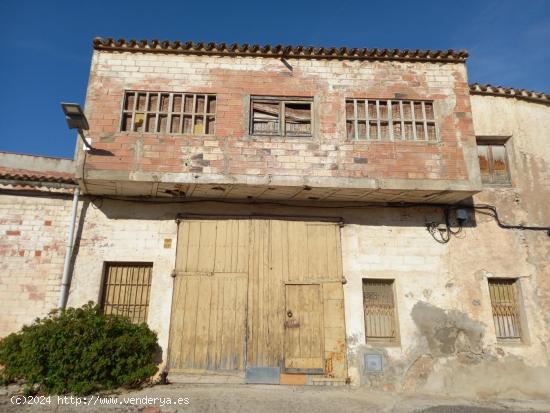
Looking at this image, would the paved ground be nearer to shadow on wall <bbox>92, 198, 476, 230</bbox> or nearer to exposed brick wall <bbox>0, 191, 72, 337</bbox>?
exposed brick wall <bbox>0, 191, 72, 337</bbox>

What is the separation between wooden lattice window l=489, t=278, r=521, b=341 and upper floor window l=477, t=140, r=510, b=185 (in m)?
2.42

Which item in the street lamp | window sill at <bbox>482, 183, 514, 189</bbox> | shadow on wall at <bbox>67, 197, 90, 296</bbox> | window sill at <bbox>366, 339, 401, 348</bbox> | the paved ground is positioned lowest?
the paved ground

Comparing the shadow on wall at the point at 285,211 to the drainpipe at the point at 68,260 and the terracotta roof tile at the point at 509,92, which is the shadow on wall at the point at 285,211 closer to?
the drainpipe at the point at 68,260

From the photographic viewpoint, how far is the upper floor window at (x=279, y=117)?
331 inches

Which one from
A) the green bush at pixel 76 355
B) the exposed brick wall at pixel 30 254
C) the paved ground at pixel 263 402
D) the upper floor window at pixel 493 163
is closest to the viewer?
the paved ground at pixel 263 402

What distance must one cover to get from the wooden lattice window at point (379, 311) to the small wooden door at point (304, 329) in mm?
1069

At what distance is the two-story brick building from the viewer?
7.82 m

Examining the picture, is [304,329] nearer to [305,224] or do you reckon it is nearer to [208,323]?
[208,323]

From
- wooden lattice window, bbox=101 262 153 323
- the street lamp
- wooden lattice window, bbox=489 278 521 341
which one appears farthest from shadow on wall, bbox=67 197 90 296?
wooden lattice window, bbox=489 278 521 341

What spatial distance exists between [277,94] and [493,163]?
559 cm

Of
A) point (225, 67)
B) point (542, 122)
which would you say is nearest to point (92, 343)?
point (225, 67)

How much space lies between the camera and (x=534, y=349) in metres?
8.15

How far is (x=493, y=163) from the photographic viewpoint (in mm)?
9492

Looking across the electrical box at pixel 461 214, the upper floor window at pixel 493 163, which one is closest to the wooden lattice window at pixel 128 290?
the electrical box at pixel 461 214
